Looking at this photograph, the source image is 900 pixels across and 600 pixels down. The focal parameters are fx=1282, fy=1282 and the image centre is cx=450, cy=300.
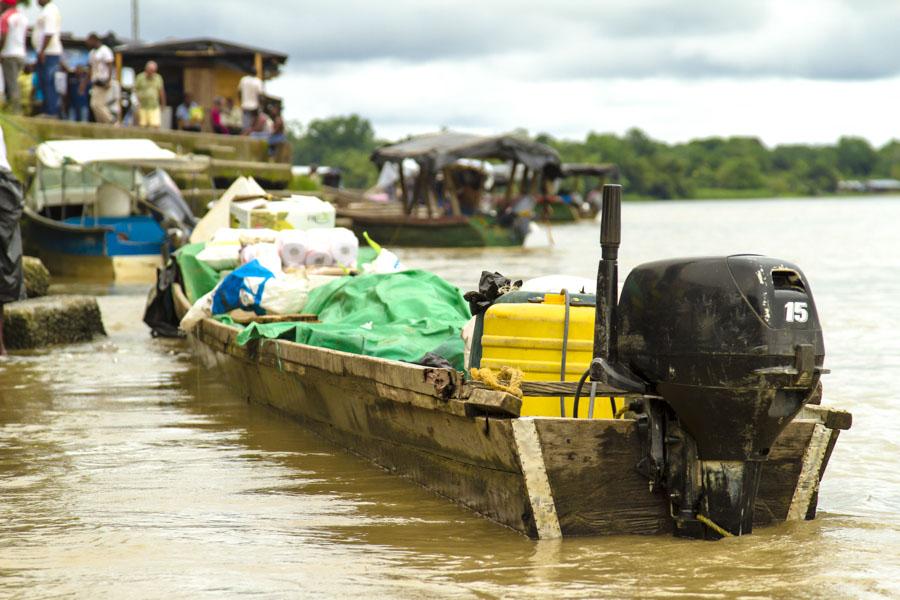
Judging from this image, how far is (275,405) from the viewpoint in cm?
777

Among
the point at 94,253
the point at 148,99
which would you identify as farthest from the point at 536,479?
the point at 148,99

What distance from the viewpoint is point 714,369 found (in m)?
4.36

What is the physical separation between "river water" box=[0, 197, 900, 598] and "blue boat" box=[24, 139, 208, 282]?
872 centimetres

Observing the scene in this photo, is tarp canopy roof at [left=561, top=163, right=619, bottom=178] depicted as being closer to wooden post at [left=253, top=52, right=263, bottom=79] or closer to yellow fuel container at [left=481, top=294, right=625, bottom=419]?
wooden post at [left=253, top=52, right=263, bottom=79]

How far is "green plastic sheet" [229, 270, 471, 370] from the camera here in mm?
6723

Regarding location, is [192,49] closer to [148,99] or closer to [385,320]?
[148,99]

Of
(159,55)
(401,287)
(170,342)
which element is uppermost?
(159,55)

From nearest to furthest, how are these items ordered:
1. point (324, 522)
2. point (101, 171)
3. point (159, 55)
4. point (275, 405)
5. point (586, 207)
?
1. point (324, 522)
2. point (275, 405)
3. point (101, 171)
4. point (159, 55)
5. point (586, 207)

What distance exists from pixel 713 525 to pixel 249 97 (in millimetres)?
22607

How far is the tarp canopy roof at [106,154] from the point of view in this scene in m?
17.4

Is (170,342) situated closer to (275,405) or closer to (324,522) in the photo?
(275,405)

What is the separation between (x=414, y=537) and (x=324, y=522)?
1.55 ft

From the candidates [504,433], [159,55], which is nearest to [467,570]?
[504,433]

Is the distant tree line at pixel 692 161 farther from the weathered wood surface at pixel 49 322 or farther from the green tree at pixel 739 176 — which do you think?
the weathered wood surface at pixel 49 322
